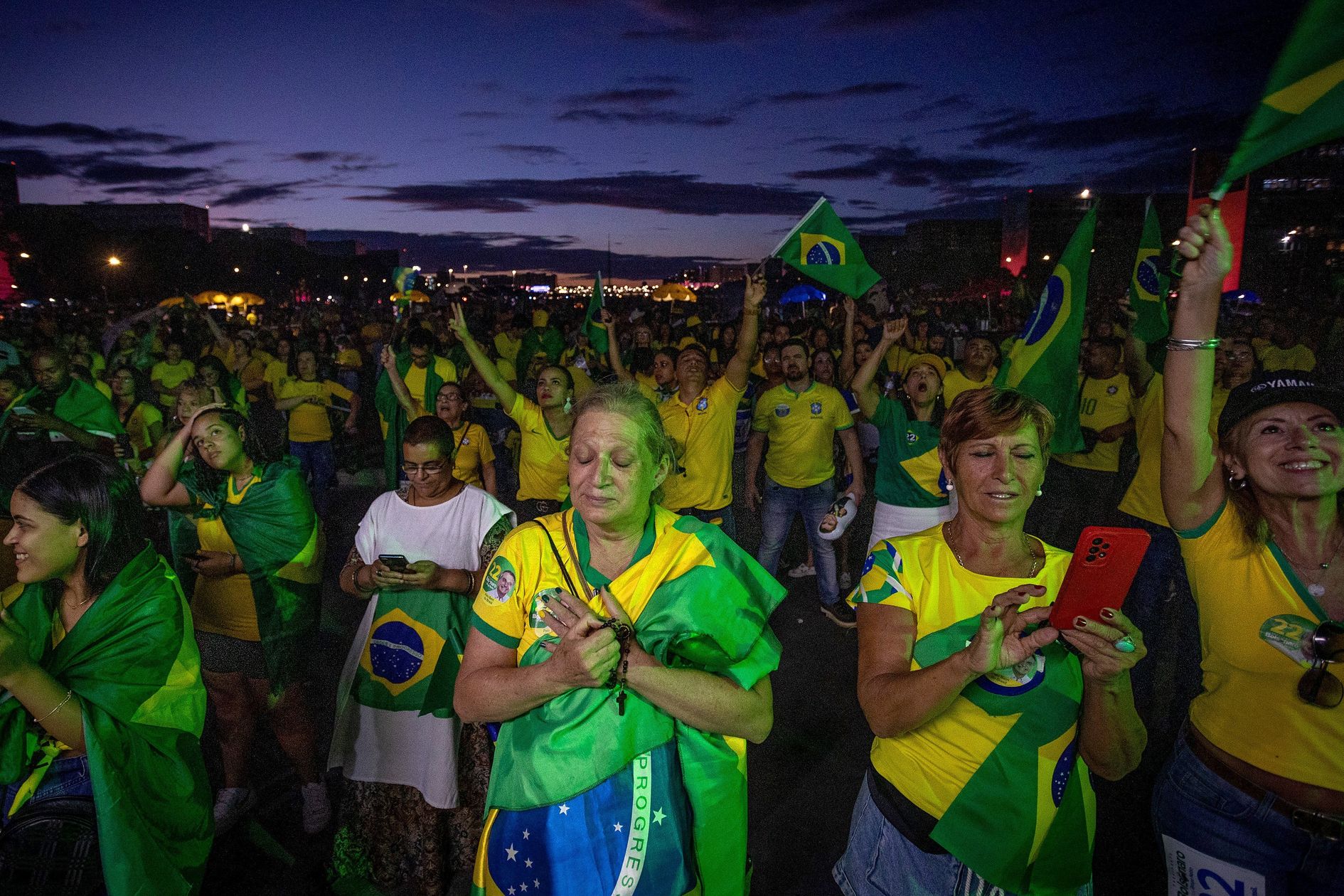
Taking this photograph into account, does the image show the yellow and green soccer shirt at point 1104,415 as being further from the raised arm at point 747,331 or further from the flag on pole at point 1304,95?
the flag on pole at point 1304,95

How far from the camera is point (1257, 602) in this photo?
2.07 meters

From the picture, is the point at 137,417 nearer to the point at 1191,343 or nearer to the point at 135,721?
the point at 135,721

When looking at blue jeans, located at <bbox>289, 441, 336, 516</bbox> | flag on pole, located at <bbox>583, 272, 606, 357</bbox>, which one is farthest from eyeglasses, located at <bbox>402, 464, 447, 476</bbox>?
flag on pole, located at <bbox>583, 272, 606, 357</bbox>

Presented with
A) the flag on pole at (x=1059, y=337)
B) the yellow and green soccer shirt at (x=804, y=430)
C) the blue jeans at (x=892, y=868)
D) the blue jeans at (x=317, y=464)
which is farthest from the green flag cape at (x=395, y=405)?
the blue jeans at (x=892, y=868)

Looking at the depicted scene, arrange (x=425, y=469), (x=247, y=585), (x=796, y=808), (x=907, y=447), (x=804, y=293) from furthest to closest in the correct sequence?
(x=804, y=293), (x=907, y=447), (x=796, y=808), (x=247, y=585), (x=425, y=469)

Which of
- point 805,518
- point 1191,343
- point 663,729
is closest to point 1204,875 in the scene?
point 1191,343

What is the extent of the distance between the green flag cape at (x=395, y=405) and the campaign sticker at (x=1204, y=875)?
632 cm

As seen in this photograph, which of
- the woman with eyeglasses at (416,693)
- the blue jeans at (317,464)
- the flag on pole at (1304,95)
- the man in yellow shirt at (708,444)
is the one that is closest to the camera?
the flag on pole at (1304,95)

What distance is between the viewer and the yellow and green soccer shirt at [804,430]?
6148 mm

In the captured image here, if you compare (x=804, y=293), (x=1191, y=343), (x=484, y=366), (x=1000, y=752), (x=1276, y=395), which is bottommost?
(x=1000, y=752)

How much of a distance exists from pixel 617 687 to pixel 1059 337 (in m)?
3.22

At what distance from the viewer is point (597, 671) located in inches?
66.8

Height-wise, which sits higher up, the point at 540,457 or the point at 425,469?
the point at 425,469

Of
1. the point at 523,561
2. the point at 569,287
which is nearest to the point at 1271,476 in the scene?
the point at 523,561
